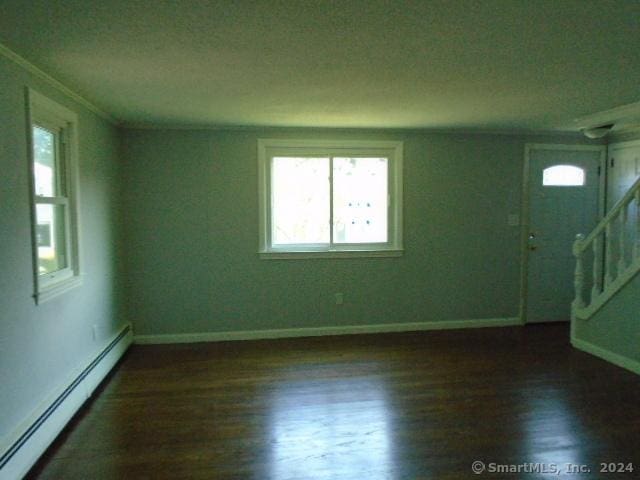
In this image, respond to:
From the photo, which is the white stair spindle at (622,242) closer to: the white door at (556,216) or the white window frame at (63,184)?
the white door at (556,216)

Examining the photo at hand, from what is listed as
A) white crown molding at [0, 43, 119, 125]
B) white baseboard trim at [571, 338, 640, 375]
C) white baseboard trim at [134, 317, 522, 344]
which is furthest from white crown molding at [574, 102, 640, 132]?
white crown molding at [0, 43, 119, 125]

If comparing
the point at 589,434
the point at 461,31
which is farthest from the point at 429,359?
the point at 461,31

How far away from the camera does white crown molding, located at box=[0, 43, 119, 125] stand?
2.21m

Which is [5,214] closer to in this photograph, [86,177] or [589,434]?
[86,177]

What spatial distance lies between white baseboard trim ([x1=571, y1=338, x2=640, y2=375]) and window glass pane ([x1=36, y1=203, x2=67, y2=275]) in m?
4.53

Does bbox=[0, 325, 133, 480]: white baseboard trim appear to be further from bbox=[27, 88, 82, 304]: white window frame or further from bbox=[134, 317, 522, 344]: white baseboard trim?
bbox=[134, 317, 522, 344]: white baseboard trim

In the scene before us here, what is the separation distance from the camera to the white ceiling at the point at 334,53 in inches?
70.4

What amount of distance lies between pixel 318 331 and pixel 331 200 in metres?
1.42

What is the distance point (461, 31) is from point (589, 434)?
2.45 m

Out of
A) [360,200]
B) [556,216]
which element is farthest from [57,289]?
[556,216]

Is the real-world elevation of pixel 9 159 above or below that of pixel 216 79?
below

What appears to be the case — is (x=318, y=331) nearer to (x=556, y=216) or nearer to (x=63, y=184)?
(x=63, y=184)

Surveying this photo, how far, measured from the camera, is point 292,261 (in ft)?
15.3

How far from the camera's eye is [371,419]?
2871mm
